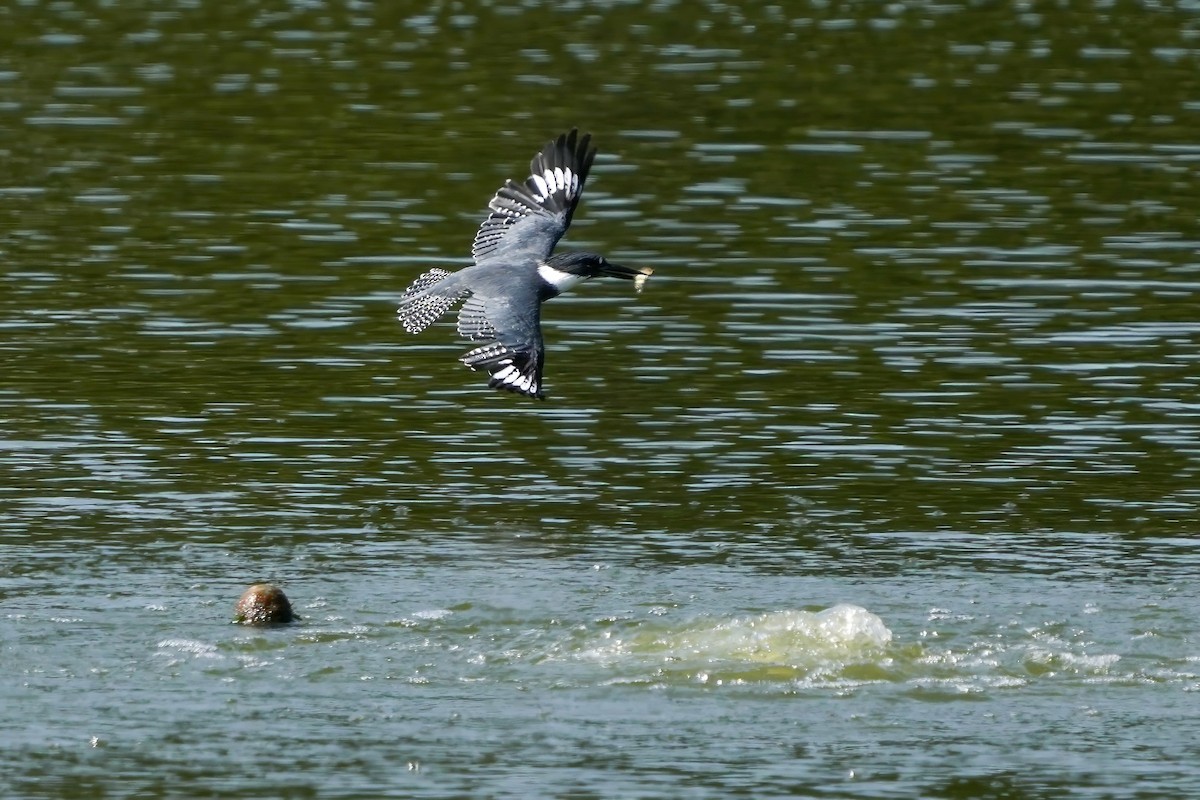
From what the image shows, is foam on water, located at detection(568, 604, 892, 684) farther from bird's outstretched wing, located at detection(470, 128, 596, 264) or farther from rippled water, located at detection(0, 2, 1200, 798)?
bird's outstretched wing, located at detection(470, 128, 596, 264)

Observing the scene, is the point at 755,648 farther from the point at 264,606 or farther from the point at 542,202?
the point at 542,202

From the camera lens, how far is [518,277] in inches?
601

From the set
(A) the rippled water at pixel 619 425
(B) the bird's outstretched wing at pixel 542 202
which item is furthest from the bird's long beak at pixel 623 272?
(A) the rippled water at pixel 619 425

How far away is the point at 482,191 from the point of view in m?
26.7

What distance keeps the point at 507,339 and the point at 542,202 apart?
8.23ft

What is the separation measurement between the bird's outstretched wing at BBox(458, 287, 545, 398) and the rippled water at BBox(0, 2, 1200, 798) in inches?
49.2

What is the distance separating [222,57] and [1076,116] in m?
11.3

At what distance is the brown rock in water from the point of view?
45.0ft

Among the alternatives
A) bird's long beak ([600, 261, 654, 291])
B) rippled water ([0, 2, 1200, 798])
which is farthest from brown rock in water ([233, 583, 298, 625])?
bird's long beak ([600, 261, 654, 291])

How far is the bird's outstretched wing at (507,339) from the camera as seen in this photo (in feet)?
46.4

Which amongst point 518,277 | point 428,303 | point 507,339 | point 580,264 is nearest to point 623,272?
point 580,264

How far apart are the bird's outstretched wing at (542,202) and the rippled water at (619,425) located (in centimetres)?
177

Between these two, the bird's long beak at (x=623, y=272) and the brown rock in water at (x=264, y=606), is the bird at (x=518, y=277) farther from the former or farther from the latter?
→ the brown rock in water at (x=264, y=606)

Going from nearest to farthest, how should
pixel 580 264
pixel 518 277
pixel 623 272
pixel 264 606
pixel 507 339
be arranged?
pixel 264 606 → pixel 507 339 → pixel 518 277 → pixel 580 264 → pixel 623 272
